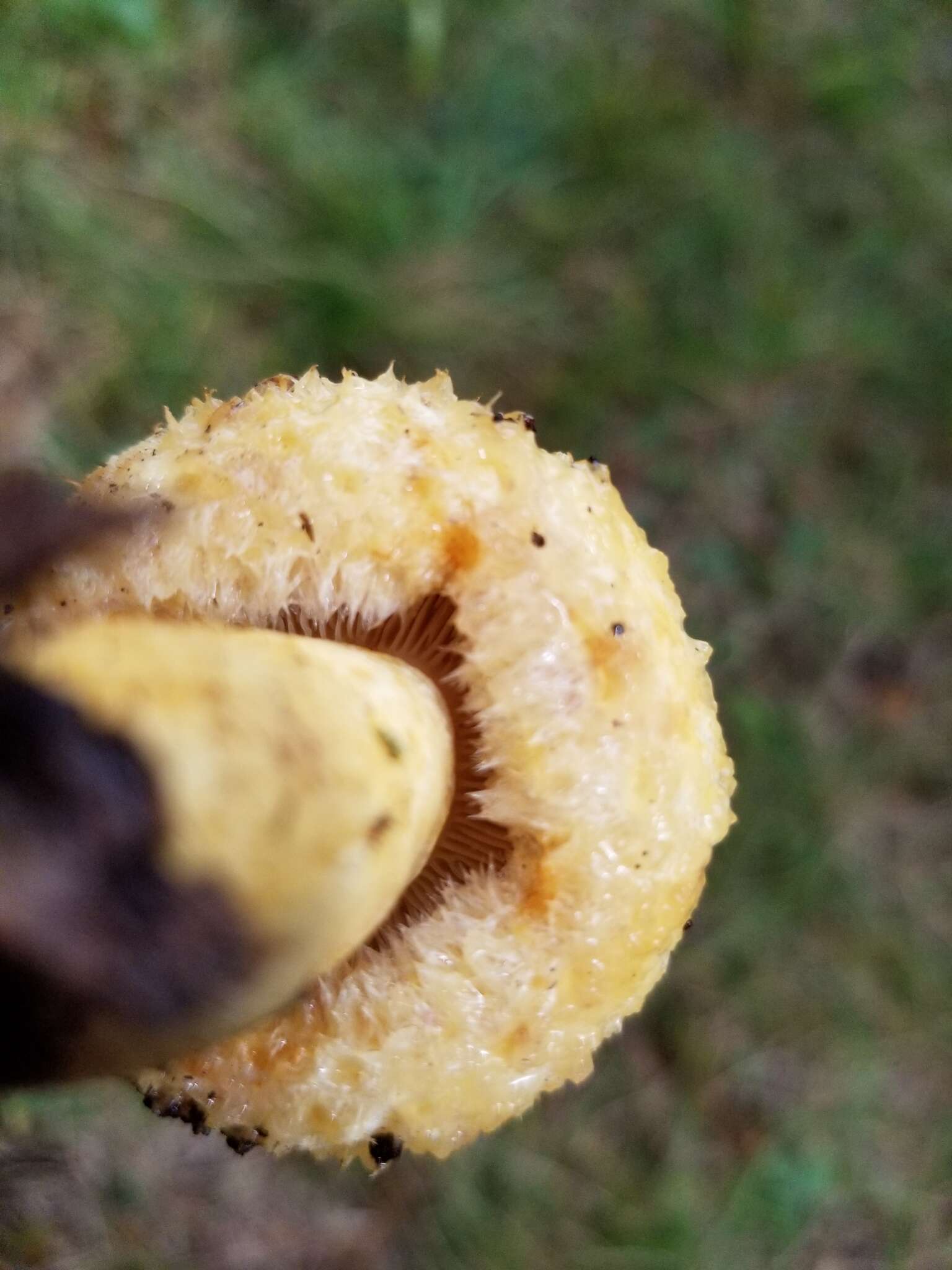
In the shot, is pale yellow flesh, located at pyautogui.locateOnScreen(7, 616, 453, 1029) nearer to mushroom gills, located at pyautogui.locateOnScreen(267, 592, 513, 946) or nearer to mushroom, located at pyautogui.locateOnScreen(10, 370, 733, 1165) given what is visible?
mushroom, located at pyautogui.locateOnScreen(10, 370, 733, 1165)

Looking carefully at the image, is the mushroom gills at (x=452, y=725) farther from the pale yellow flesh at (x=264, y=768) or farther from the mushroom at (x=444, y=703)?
the pale yellow flesh at (x=264, y=768)

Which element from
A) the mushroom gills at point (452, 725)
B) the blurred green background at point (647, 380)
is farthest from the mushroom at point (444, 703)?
the blurred green background at point (647, 380)

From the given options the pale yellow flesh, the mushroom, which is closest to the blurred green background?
the mushroom

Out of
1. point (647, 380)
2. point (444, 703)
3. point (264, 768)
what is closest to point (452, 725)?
point (444, 703)

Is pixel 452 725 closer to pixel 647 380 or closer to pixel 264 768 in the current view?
pixel 264 768

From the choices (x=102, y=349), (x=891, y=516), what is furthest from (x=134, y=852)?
(x=891, y=516)

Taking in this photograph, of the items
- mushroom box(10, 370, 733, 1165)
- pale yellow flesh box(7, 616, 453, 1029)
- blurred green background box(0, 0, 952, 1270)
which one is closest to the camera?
pale yellow flesh box(7, 616, 453, 1029)
